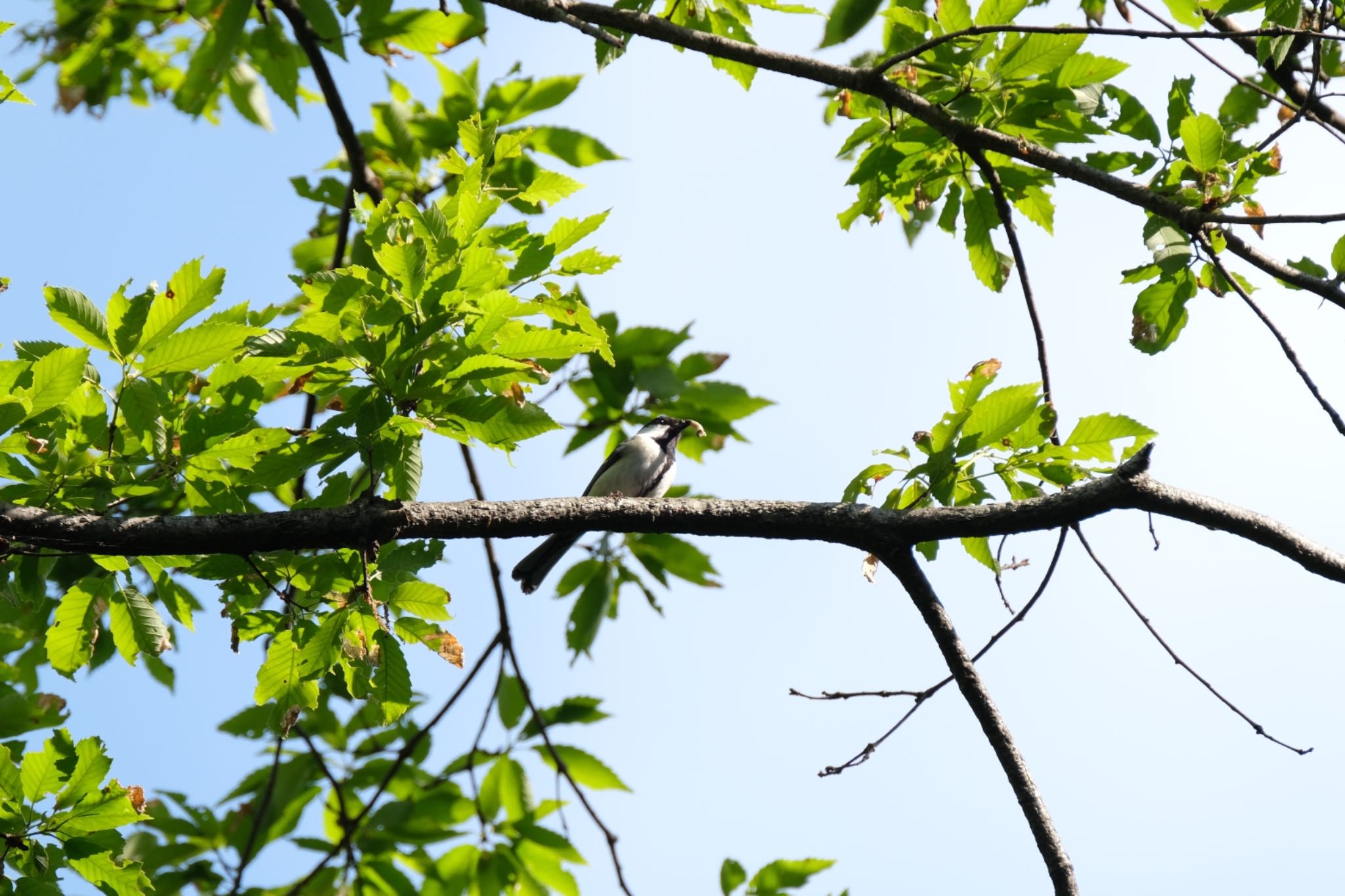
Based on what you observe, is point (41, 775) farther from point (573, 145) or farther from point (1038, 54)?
point (1038, 54)

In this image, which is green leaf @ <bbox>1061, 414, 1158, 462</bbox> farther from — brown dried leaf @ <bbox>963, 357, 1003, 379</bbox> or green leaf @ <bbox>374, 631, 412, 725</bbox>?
green leaf @ <bbox>374, 631, 412, 725</bbox>

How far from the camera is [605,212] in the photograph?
2.99m

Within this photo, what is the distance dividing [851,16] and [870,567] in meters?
2.03

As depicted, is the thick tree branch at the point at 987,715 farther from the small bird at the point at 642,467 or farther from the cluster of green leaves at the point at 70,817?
the small bird at the point at 642,467

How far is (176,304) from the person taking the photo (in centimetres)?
283

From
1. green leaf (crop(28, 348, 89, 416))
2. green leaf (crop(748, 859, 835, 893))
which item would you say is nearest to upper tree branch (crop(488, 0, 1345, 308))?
green leaf (crop(28, 348, 89, 416))

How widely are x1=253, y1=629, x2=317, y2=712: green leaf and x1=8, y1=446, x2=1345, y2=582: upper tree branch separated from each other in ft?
1.29

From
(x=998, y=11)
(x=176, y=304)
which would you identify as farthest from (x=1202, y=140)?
(x=176, y=304)

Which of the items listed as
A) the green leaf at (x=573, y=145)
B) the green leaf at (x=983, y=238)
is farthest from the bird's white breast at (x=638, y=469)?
the green leaf at (x=983, y=238)

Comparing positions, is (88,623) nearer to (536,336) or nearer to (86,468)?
(86,468)

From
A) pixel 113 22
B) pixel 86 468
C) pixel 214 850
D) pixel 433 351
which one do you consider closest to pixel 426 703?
pixel 214 850

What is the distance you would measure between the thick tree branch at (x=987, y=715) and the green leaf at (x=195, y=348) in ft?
6.62

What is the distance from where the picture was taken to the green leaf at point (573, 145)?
16.1 ft

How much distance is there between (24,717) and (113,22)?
13.9 feet
